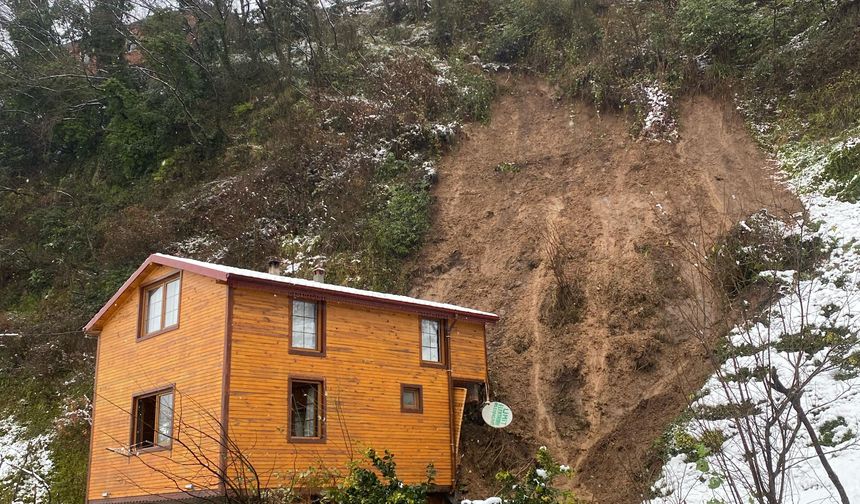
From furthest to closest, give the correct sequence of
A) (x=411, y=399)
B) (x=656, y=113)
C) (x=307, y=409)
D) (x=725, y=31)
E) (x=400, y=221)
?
(x=725, y=31), (x=656, y=113), (x=400, y=221), (x=411, y=399), (x=307, y=409)

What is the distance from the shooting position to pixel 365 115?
96.9ft

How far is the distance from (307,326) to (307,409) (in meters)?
1.80

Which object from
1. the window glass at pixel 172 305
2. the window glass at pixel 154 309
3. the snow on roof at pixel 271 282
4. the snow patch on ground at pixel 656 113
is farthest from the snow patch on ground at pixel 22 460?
the snow patch on ground at pixel 656 113

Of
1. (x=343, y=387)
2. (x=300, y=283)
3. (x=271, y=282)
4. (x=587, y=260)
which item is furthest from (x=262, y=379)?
(x=587, y=260)

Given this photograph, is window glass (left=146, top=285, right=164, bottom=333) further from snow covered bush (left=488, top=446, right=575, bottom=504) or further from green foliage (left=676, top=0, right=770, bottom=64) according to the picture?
green foliage (left=676, top=0, right=770, bottom=64)

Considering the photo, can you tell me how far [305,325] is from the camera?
1592 cm

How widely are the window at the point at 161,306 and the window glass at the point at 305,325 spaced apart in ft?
8.65

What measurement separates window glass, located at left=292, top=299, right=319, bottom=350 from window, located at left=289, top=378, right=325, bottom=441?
838 mm

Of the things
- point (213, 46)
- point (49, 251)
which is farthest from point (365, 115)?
point (49, 251)

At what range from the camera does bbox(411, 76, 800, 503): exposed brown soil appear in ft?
56.9

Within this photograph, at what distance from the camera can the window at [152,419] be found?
15.2 metres

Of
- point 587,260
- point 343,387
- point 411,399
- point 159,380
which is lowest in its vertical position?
point 411,399

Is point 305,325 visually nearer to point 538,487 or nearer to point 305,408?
point 305,408

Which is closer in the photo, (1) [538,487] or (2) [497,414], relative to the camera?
(1) [538,487]
